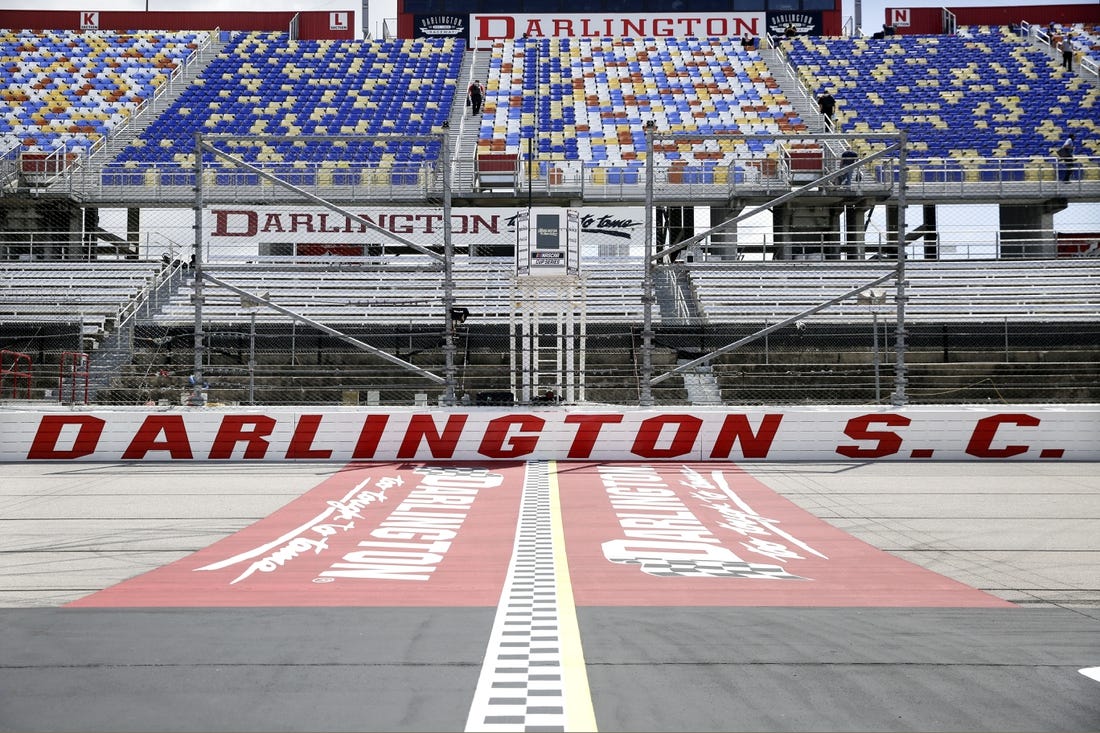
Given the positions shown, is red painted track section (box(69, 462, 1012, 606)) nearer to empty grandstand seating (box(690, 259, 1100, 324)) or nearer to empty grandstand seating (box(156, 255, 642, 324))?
empty grandstand seating (box(156, 255, 642, 324))

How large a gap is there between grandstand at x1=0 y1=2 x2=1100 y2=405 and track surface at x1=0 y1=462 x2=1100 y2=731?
3436 millimetres

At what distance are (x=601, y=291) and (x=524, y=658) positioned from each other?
561 inches

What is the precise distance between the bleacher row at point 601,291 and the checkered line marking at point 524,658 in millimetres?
10518

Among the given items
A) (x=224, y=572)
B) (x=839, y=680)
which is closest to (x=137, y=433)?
(x=224, y=572)

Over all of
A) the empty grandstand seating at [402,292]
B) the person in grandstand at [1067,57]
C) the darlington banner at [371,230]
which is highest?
the person in grandstand at [1067,57]

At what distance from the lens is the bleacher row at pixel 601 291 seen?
16297mm

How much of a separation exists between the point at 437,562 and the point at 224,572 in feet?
3.75

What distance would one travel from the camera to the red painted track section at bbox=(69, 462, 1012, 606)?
4523 millimetres

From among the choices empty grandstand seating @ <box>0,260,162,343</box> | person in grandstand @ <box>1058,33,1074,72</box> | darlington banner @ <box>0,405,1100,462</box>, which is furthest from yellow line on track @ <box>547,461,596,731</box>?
person in grandstand @ <box>1058,33,1074,72</box>

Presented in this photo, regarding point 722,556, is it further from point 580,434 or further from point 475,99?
point 475,99

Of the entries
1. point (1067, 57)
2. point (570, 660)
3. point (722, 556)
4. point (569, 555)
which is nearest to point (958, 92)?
point (1067, 57)

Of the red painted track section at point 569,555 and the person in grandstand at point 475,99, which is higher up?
the person in grandstand at point 475,99

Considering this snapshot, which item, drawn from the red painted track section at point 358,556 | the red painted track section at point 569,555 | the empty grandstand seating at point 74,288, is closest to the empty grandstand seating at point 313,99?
the empty grandstand seating at point 74,288

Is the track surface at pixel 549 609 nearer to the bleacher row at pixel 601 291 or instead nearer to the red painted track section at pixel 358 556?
the red painted track section at pixel 358 556
